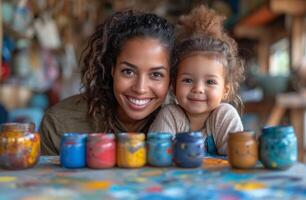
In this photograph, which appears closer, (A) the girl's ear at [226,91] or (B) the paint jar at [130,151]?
(B) the paint jar at [130,151]

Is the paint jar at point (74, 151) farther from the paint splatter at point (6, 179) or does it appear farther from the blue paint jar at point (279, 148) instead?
the blue paint jar at point (279, 148)

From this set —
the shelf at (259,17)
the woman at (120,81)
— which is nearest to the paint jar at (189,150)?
the woman at (120,81)

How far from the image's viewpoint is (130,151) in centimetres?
97

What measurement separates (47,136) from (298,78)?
172 centimetres

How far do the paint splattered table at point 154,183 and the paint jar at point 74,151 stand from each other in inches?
1.0

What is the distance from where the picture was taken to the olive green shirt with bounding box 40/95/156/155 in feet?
4.83

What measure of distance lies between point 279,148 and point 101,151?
0.40m

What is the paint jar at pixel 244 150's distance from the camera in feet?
3.10

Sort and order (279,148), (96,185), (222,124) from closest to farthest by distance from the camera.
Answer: (96,185) → (279,148) → (222,124)

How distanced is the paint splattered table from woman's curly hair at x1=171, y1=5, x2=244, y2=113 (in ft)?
1.44

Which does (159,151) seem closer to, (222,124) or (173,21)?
(222,124)

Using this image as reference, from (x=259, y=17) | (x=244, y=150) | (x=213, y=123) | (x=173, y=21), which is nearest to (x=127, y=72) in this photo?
(x=213, y=123)

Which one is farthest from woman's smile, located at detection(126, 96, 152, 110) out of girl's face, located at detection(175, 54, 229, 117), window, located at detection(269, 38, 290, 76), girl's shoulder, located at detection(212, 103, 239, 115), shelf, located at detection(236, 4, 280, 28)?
window, located at detection(269, 38, 290, 76)

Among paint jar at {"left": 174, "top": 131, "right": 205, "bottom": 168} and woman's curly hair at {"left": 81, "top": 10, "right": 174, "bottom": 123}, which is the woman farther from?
paint jar at {"left": 174, "top": 131, "right": 205, "bottom": 168}
